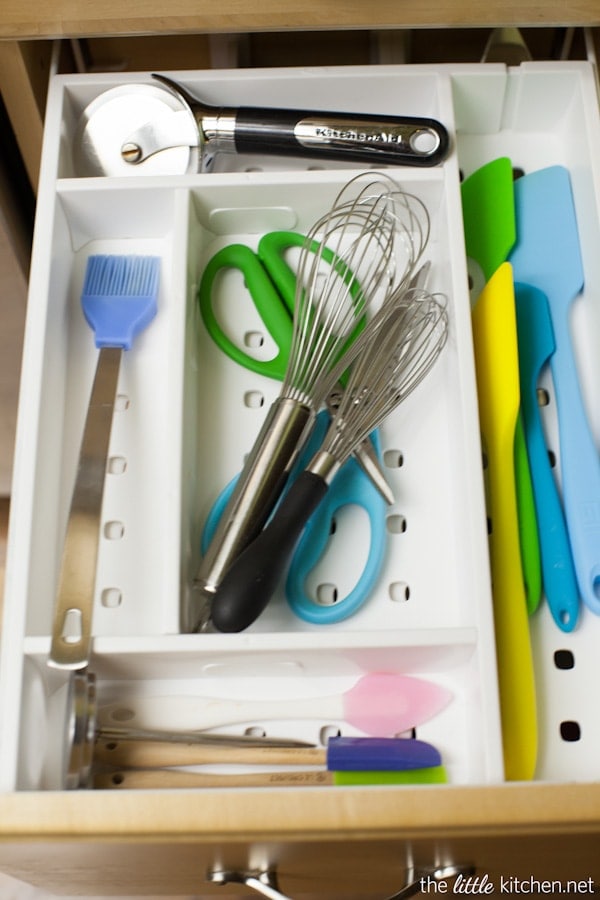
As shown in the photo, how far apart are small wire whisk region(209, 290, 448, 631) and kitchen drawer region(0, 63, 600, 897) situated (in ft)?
0.06

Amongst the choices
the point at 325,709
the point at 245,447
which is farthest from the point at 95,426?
the point at 325,709

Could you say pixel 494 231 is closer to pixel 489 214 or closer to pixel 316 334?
pixel 489 214

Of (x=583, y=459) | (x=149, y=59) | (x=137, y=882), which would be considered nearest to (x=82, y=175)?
(x=149, y=59)

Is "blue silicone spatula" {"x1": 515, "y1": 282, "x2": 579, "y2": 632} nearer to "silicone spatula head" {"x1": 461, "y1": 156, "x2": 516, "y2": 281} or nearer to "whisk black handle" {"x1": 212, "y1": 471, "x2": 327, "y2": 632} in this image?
"silicone spatula head" {"x1": 461, "y1": 156, "x2": 516, "y2": 281}

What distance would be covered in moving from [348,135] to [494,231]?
0.13 meters

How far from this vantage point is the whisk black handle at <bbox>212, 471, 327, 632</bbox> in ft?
1.68

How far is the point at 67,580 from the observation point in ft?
1.71

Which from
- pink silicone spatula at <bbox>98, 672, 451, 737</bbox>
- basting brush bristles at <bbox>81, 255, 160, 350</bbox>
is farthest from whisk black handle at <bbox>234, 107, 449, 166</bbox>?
pink silicone spatula at <bbox>98, 672, 451, 737</bbox>

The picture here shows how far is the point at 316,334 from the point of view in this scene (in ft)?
2.06

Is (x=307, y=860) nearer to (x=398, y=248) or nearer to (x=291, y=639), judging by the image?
(x=291, y=639)

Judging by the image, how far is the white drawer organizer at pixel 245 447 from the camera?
52 cm

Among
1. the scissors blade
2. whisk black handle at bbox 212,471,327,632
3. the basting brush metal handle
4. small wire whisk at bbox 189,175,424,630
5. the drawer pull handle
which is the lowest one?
the drawer pull handle

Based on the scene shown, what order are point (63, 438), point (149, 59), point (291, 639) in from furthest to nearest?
point (149, 59) → point (63, 438) → point (291, 639)

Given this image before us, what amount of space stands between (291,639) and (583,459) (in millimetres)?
223
